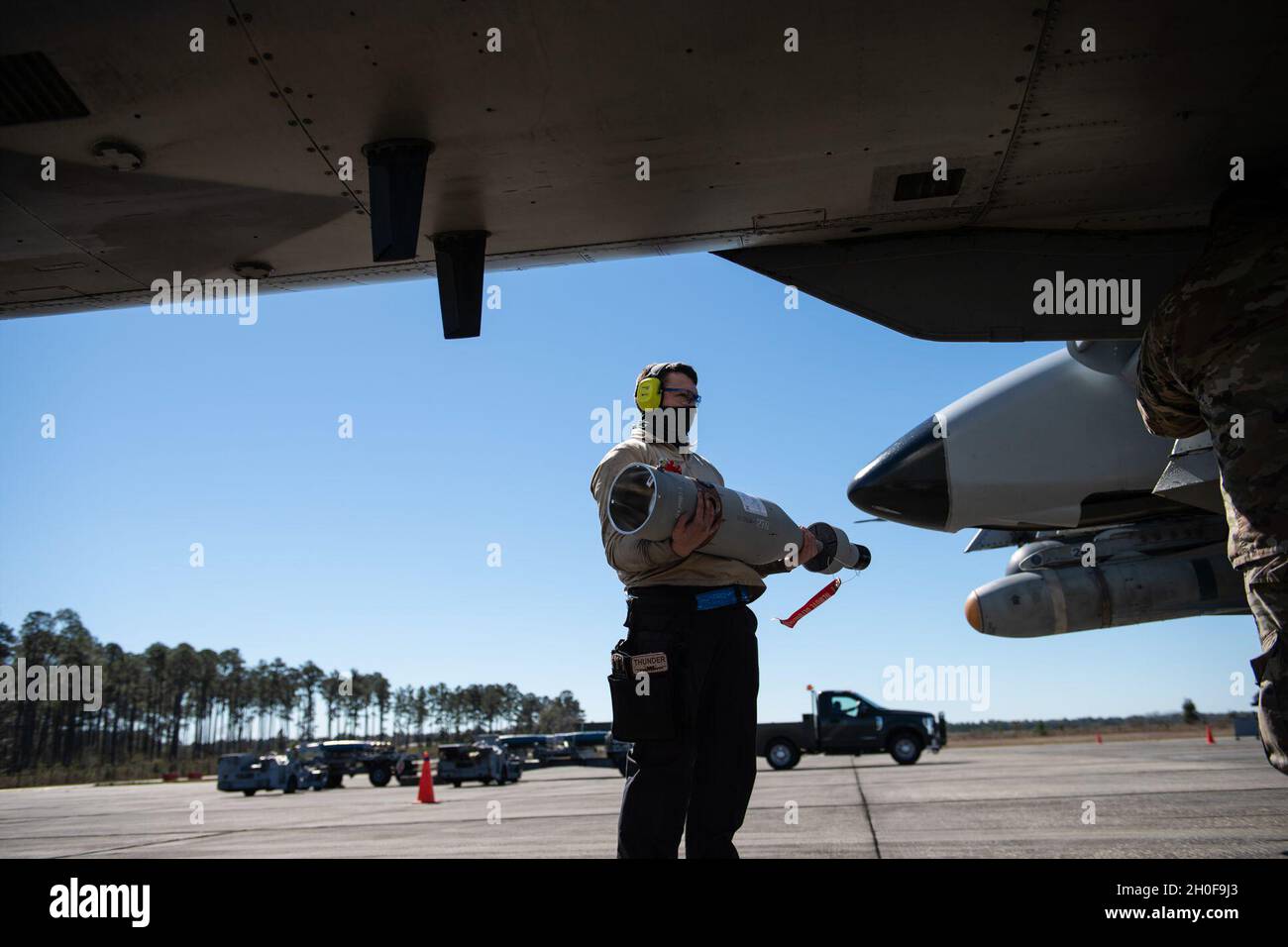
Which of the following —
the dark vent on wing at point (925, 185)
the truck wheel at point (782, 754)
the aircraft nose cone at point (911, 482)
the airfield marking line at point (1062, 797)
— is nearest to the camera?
the dark vent on wing at point (925, 185)

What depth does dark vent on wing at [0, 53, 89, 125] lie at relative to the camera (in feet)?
9.86

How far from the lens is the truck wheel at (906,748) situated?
23.5 meters

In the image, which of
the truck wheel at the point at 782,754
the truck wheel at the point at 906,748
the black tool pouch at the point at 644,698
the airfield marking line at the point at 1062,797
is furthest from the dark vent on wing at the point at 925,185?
the truck wheel at the point at 906,748

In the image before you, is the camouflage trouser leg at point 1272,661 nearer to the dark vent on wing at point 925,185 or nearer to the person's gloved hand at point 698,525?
the person's gloved hand at point 698,525

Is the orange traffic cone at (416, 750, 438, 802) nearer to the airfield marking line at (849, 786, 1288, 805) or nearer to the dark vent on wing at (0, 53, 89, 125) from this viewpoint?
the airfield marking line at (849, 786, 1288, 805)

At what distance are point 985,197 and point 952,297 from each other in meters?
0.51

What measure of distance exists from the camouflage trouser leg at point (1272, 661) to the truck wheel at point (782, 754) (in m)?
22.0

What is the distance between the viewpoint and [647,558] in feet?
8.76

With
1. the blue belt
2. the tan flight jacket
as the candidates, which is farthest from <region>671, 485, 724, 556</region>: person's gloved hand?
the blue belt

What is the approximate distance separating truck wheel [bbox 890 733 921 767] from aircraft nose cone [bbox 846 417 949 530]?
15818mm
